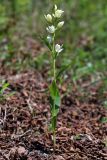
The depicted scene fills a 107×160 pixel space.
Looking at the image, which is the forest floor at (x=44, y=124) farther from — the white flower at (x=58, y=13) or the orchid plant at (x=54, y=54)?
the white flower at (x=58, y=13)

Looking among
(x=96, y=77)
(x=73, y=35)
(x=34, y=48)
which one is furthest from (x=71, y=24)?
(x=96, y=77)

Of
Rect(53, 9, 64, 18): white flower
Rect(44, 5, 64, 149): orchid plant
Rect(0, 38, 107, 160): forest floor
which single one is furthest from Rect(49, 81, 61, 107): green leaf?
Rect(53, 9, 64, 18): white flower

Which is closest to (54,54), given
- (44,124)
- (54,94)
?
(54,94)

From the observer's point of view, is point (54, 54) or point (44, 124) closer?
point (54, 54)

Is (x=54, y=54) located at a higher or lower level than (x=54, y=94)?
higher

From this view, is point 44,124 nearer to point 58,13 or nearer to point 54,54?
point 54,54

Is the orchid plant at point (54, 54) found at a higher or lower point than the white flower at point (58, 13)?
lower

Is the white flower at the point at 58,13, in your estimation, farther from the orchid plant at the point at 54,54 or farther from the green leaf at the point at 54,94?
→ the green leaf at the point at 54,94

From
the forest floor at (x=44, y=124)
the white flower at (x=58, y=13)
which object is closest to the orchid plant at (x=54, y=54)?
the white flower at (x=58, y=13)

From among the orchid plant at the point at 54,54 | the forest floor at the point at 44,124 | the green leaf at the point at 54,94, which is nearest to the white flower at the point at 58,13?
the orchid plant at the point at 54,54
